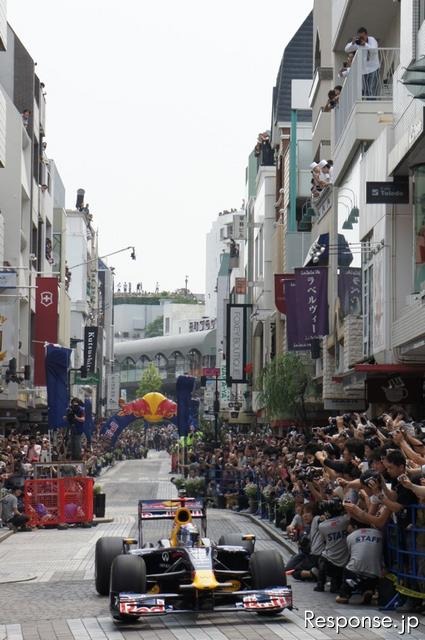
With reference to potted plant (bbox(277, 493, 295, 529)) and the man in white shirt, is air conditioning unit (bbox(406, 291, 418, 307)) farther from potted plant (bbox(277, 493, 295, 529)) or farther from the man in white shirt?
the man in white shirt

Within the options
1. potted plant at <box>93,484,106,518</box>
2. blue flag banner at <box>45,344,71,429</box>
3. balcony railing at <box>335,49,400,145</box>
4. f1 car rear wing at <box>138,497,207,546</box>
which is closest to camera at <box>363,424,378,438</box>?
f1 car rear wing at <box>138,497,207,546</box>

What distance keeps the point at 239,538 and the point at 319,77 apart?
31.3 metres

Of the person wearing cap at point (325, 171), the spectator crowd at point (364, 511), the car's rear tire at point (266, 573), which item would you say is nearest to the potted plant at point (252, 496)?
the person wearing cap at point (325, 171)

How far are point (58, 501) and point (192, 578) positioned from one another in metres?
20.8

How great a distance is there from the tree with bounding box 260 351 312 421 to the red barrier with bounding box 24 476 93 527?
13.5 metres

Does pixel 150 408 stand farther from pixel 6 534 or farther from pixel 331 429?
pixel 331 429

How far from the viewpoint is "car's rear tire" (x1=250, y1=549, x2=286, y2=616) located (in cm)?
1684

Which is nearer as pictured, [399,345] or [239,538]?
[239,538]

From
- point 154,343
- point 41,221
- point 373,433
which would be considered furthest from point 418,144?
point 154,343

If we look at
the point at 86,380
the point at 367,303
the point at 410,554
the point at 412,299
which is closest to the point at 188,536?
the point at 410,554

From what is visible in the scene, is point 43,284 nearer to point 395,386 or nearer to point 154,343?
point 395,386

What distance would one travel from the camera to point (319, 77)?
4872cm

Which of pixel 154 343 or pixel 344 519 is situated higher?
pixel 154 343

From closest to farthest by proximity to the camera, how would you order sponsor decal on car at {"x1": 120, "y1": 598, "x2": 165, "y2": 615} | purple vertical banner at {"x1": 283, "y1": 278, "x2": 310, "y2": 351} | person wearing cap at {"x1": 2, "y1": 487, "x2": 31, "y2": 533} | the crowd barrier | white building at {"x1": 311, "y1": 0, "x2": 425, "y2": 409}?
sponsor decal on car at {"x1": 120, "y1": 598, "x2": 165, "y2": 615} < the crowd barrier < white building at {"x1": 311, "y1": 0, "x2": 425, "y2": 409} < person wearing cap at {"x1": 2, "y1": 487, "x2": 31, "y2": 533} < purple vertical banner at {"x1": 283, "y1": 278, "x2": 310, "y2": 351}
